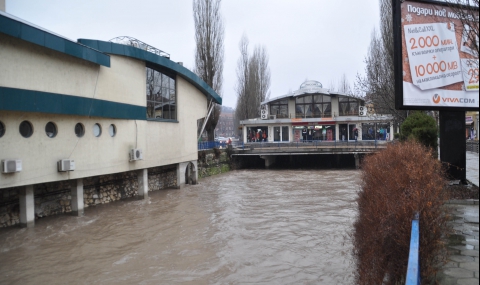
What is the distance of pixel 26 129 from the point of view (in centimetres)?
1207

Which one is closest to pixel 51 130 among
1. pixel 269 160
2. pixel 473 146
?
pixel 473 146

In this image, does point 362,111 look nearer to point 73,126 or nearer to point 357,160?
point 357,160

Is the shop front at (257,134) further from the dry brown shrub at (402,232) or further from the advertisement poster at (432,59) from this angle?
the dry brown shrub at (402,232)

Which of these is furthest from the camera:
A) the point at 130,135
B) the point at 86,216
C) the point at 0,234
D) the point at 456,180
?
the point at 130,135

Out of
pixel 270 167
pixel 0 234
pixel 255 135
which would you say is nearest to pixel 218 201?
pixel 0 234

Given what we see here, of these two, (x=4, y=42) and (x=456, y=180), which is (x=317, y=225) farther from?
(x=4, y=42)

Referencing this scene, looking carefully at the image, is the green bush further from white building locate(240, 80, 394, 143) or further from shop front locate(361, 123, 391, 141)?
shop front locate(361, 123, 391, 141)

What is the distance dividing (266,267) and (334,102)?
38.6 m

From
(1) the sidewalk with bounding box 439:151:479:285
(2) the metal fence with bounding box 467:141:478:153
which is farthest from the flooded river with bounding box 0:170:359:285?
(2) the metal fence with bounding box 467:141:478:153

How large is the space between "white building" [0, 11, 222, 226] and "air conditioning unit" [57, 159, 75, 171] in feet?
0.11

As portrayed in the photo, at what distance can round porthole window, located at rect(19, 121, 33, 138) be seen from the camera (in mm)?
11927

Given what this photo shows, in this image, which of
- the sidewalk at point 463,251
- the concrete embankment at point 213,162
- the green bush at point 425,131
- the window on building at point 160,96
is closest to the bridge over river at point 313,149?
the concrete embankment at point 213,162

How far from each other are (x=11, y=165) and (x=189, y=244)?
5.68 meters

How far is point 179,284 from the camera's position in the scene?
7.98 m
